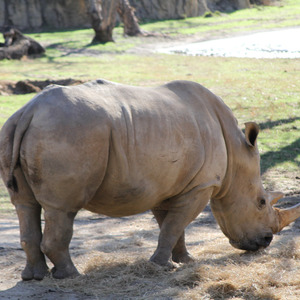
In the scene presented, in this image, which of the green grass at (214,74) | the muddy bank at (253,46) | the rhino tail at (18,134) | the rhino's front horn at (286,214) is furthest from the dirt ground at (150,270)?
the muddy bank at (253,46)

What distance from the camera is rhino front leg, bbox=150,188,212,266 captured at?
511 cm

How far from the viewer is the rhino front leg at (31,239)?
4.59 m

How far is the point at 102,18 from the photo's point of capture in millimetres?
23766

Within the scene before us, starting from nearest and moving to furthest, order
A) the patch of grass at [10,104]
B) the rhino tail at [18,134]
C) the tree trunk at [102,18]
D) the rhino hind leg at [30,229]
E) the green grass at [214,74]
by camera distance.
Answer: the rhino tail at [18,134], the rhino hind leg at [30,229], the green grass at [214,74], the patch of grass at [10,104], the tree trunk at [102,18]

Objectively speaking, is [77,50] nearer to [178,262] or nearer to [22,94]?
[22,94]

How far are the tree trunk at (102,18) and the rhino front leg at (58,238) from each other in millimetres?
19606

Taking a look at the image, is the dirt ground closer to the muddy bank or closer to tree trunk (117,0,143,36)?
the muddy bank

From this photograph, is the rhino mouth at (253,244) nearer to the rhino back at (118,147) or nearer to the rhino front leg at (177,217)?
the rhino front leg at (177,217)

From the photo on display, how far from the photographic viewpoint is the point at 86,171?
4371 mm

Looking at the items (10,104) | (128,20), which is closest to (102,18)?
(128,20)

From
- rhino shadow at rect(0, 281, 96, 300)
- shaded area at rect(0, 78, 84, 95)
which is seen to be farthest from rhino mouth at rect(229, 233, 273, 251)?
shaded area at rect(0, 78, 84, 95)

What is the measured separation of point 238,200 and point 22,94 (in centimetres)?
968

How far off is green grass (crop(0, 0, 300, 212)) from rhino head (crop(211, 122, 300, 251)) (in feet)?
8.57

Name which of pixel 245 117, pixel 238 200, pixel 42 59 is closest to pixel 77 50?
pixel 42 59
